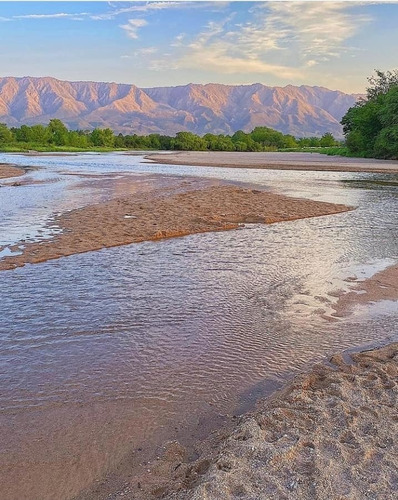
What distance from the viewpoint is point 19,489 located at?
3.75m

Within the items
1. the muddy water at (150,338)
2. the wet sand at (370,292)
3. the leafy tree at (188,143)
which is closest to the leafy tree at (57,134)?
the leafy tree at (188,143)

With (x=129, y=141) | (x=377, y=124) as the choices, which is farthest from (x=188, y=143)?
(x=377, y=124)

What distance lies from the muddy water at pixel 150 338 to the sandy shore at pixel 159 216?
83 centimetres

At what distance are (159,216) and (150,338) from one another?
967 cm

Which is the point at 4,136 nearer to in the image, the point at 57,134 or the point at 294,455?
the point at 57,134

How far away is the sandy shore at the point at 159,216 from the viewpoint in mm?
11961

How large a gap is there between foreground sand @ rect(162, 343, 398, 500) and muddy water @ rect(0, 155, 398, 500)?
0.56 m

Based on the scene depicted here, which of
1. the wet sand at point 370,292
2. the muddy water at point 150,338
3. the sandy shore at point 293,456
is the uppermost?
the sandy shore at point 293,456

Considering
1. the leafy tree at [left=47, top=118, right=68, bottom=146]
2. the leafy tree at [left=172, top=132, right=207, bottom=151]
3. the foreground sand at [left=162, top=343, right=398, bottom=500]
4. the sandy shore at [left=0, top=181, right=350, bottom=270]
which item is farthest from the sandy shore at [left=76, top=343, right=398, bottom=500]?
the leafy tree at [left=47, top=118, right=68, bottom=146]

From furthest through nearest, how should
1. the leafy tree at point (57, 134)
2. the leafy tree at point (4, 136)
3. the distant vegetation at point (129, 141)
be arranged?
the leafy tree at point (57, 134)
the distant vegetation at point (129, 141)
the leafy tree at point (4, 136)

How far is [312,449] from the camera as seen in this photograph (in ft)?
12.7

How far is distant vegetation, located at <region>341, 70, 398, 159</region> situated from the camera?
2345 inches

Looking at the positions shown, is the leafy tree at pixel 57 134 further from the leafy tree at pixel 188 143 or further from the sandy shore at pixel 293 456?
the sandy shore at pixel 293 456

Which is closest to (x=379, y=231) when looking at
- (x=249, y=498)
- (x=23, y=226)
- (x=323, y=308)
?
(x=323, y=308)
